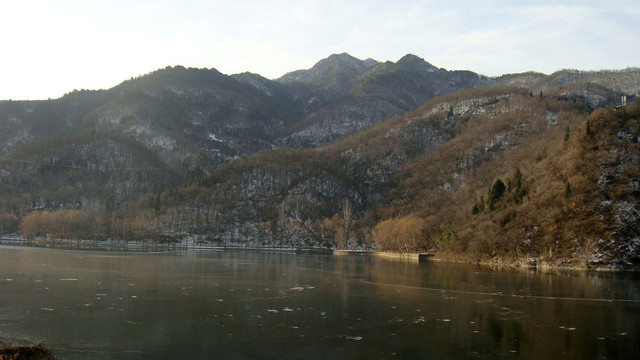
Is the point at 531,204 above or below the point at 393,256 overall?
above

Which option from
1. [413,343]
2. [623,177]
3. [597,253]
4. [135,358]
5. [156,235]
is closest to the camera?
[135,358]

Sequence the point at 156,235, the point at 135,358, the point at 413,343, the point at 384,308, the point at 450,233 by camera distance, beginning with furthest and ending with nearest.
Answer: the point at 156,235 → the point at 450,233 → the point at 384,308 → the point at 413,343 → the point at 135,358

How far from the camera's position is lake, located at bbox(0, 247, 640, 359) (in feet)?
71.1

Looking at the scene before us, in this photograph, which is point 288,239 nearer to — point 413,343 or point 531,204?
point 531,204

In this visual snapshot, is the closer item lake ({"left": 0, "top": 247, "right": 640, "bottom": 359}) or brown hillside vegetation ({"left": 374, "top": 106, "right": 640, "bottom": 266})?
lake ({"left": 0, "top": 247, "right": 640, "bottom": 359})

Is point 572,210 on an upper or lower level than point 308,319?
upper

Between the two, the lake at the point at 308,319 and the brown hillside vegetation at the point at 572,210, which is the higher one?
the brown hillside vegetation at the point at 572,210

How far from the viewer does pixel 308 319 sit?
28.6m

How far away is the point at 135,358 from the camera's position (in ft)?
64.2

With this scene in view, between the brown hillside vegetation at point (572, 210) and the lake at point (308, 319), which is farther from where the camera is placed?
the brown hillside vegetation at point (572, 210)

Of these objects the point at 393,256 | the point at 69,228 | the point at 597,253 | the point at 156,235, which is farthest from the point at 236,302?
the point at 69,228

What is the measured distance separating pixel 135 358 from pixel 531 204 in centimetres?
8217

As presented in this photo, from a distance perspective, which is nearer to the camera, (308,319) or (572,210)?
(308,319)

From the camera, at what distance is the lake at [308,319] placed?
853 inches
